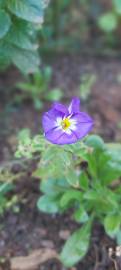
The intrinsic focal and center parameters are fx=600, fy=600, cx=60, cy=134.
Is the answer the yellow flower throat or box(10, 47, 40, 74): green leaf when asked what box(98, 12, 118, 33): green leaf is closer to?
box(10, 47, 40, 74): green leaf

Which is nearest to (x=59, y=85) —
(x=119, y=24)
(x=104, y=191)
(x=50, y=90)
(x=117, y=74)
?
(x=50, y=90)

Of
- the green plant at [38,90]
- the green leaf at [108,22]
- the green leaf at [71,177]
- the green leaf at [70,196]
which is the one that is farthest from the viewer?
the green leaf at [108,22]

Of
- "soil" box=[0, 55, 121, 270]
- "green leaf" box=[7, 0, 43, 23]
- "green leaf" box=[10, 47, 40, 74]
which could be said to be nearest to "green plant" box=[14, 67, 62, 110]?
"soil" box=[0, 55, 121, 270]

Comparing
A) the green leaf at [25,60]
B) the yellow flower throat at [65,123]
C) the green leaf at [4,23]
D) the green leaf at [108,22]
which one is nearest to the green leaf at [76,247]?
the yellow flower throat at [65,123]

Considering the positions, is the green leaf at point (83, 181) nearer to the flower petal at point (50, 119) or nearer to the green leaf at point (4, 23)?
the flower petal at point (50, 119)

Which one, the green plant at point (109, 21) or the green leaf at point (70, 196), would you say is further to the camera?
the green plant at point (109, 21)

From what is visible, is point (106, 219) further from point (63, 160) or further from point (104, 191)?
point (63, 160)
